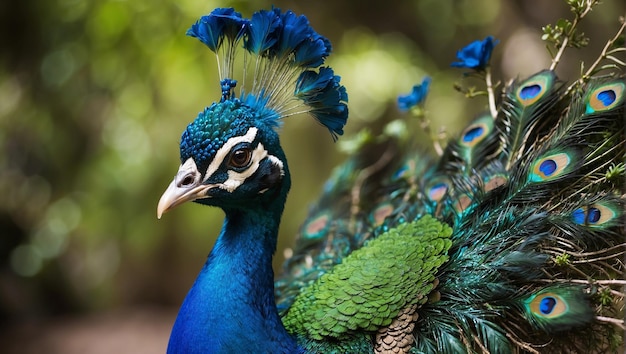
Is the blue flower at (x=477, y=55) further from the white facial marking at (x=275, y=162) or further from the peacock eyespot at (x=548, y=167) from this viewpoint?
the white facial marking at (x=275, y=162)

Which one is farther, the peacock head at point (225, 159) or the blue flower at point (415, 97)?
the blue flower at point (415, 97)

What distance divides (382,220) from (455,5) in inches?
106

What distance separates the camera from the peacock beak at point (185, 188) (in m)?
1.59

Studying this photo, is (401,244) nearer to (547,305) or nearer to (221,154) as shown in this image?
(547,305)

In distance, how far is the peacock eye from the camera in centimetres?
167

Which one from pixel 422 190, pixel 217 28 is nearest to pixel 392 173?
pixel 422 190

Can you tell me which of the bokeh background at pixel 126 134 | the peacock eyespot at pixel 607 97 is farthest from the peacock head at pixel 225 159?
the bokeh background at pixel 126 134

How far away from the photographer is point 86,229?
14.3ft

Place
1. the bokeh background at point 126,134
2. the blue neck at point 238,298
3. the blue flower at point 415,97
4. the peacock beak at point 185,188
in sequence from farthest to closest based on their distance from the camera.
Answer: the bokeh background at point 126,134, the blue flower at point 415,97, the blue neck at point 238,298, the peacock beak at point 185,188

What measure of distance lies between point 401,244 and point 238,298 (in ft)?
1.75

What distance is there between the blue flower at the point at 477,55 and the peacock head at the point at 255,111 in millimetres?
640

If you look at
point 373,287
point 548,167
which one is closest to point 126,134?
point 373,287

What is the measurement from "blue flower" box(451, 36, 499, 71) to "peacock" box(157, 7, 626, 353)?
334mm

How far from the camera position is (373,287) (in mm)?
1782
